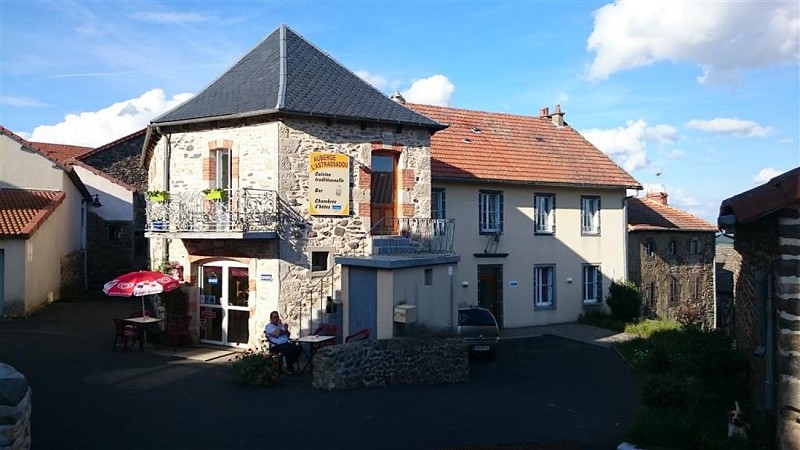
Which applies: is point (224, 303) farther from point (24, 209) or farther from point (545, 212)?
point (545, 212)

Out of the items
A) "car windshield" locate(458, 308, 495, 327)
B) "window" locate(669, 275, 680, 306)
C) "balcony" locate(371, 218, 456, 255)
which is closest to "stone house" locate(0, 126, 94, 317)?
"balcony" locate(371, 218, 456, 255)

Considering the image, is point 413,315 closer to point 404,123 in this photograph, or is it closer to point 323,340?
point 323,340

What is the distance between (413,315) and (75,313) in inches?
496

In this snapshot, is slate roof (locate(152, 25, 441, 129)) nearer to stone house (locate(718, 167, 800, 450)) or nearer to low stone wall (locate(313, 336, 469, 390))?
low stone wall (locate(313, 336, 469, 390))

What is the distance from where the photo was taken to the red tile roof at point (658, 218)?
25447 millimetres

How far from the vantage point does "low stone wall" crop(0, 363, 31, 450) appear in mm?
6625

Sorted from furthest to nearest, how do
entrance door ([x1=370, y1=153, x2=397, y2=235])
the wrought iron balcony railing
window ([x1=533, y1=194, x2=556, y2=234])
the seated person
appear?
window ([x1=533, y1=194, x2=556, y2=234]) < entrance door ([x1=370, y1=153, x2=397, y2=235]) < the wrought iron balcony railing < the seated person

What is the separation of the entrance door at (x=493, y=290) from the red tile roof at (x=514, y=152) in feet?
9.54

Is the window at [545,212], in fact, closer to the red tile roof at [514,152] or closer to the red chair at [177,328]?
the red tile roof at [514,152]

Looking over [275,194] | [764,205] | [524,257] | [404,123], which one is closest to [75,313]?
[275,194]

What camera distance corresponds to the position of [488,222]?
21.2m

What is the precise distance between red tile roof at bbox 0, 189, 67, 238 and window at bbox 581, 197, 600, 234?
57.9 feet

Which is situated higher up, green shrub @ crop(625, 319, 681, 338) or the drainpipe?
the drainpipe

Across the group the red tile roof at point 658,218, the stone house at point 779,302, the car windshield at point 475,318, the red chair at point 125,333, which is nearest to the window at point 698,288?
the red tile roof at point 658,218
